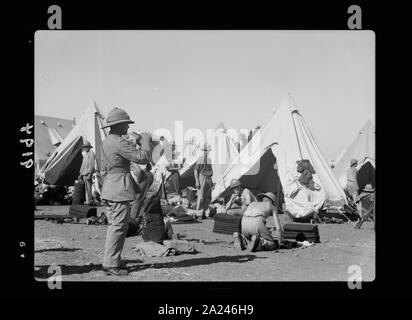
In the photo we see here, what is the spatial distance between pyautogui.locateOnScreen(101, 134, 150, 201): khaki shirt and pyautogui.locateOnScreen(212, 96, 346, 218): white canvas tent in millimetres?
5625

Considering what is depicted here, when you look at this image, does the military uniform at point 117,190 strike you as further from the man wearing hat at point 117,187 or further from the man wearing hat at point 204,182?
the man wearing hat at point 204,182

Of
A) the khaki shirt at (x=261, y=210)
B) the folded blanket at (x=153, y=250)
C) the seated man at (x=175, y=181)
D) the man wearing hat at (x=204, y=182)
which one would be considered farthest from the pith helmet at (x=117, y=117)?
the seated man at (x=175, y=181)

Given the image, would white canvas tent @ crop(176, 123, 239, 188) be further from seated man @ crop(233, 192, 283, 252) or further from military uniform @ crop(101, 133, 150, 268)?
military uniform @ crop(101, 133, 150, 268)

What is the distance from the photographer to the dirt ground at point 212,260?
5.76 meters

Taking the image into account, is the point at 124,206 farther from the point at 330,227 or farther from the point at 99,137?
the point at 99,137

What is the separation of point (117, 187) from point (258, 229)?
2.60 meters

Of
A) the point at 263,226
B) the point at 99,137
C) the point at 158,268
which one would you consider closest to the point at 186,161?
the point at 99,137

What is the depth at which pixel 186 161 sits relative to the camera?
1546 cm

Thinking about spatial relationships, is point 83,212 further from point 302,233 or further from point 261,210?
point 302,233

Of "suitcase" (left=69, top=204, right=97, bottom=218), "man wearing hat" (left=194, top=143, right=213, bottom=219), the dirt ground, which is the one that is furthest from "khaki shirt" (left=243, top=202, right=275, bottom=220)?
"suitcase" (left=69, top=204, right=97, bottom=218)

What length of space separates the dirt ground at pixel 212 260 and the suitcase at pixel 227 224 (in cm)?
16

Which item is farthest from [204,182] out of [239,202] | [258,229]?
[258,229]

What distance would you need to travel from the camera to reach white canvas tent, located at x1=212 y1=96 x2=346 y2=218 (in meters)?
10.7

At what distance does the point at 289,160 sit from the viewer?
11375 millimetres
